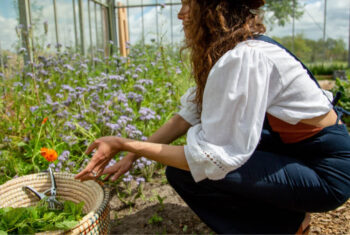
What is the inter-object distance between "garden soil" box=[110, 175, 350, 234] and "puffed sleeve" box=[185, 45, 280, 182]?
1.88 ft

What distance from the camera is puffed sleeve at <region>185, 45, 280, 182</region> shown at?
917 mm

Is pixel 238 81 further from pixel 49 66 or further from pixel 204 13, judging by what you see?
pixel 49 66

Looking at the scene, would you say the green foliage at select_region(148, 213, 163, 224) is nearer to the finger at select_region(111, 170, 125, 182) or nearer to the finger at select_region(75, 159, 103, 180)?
the finger at select_region(111, 170, 125, 182)

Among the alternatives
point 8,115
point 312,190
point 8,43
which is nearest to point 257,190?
point 312,190

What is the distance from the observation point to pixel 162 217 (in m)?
1.52

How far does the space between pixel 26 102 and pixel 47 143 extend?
729mm

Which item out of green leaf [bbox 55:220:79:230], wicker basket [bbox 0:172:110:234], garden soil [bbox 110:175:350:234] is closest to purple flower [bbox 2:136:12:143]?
wicker basket [bbox 0:172:110:234]

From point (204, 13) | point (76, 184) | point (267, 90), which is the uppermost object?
point (204, 13)

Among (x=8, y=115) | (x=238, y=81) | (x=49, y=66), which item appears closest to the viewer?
(x=238, y=81)

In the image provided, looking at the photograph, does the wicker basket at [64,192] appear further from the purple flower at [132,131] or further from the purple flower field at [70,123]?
the purple flower at [132,131]

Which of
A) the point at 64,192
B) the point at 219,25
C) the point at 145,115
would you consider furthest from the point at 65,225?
the point at 145,115

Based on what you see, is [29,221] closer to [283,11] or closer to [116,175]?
[116,175]

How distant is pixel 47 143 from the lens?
5.61 feet

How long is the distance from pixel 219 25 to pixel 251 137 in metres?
0.40
